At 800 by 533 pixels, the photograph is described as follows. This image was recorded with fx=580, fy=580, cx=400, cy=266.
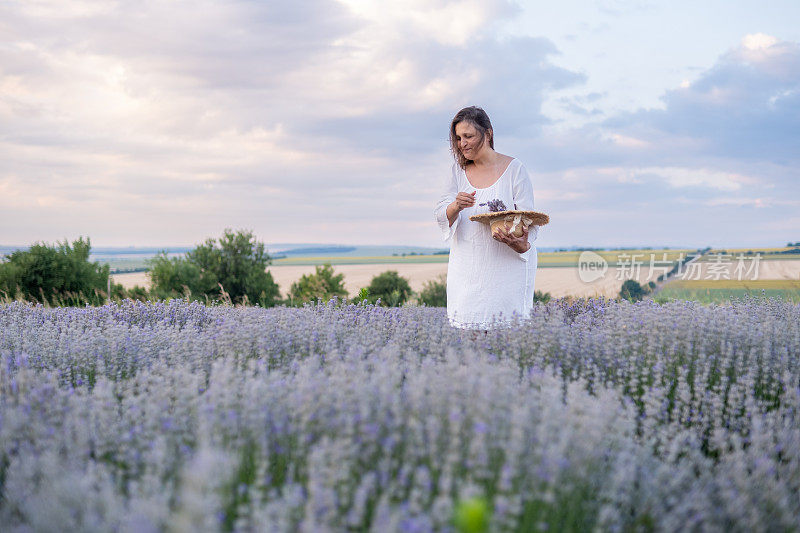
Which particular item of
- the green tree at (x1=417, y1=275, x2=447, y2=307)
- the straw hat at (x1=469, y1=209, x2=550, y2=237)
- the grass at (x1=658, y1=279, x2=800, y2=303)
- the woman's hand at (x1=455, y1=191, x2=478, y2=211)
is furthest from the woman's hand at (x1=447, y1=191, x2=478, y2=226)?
the green tree at (x1=417, y1=275, x2=447, y2=307)

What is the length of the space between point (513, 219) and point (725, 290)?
531cm

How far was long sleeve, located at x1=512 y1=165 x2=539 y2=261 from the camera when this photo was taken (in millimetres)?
4223

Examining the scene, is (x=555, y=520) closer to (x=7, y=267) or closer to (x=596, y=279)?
(x=596, y=279)

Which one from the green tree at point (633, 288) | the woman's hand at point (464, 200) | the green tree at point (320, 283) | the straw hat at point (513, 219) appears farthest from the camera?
the green tree at point (320, 283)

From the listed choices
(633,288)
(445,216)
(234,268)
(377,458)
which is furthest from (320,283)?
(377,458)

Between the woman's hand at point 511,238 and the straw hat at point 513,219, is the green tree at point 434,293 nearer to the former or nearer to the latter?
the woman's hand at point 511,238

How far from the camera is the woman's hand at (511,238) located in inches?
154

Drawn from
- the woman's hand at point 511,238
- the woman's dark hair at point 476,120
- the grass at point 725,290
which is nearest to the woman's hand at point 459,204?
the woman's hand at point 511,238

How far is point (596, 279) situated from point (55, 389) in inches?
362

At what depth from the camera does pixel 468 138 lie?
4.20m

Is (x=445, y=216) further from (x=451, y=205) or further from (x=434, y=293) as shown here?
(x=434, y=293)

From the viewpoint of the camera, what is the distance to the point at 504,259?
427 cm

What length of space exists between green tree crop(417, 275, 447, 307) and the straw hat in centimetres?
932

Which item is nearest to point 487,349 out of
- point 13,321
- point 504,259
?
point 504,259
